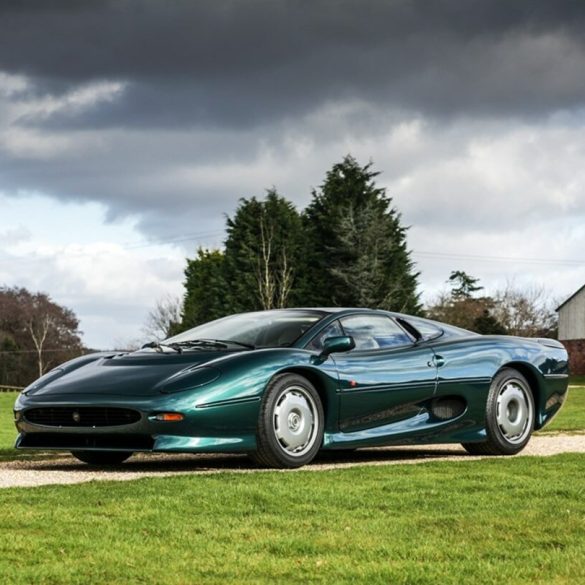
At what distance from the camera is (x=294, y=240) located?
201 ft

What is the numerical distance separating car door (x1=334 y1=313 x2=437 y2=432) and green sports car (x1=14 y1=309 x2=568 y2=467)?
1cm

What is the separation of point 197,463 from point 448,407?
2.20m

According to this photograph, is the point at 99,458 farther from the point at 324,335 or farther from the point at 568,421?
the point at 568,421

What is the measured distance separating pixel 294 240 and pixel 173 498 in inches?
2144

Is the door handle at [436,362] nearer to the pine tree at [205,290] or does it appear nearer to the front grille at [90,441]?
the front grille at [90,441]

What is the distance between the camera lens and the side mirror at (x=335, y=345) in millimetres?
9773

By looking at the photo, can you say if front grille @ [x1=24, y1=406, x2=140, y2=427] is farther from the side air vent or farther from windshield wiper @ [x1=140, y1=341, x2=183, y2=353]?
the side air vent

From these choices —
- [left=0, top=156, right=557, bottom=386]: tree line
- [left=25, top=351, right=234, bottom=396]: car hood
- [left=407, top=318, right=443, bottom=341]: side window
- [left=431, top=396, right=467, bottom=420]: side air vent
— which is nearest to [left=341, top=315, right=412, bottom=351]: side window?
[left=407, top=318, right=443, bottom=341]: side window

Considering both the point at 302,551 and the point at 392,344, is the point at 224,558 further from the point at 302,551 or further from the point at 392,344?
the point at 392,344

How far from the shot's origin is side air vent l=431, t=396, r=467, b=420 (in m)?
10.6

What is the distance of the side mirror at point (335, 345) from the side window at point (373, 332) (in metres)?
0.41

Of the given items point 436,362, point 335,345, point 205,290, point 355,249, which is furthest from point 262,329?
point 205,290

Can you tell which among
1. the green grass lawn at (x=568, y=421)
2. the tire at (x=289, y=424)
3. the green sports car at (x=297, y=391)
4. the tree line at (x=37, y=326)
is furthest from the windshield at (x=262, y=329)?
the tree line at (x=37, y=326)

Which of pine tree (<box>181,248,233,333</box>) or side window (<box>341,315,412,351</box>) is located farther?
pine tree (<box>181,248,233,333</box>)
